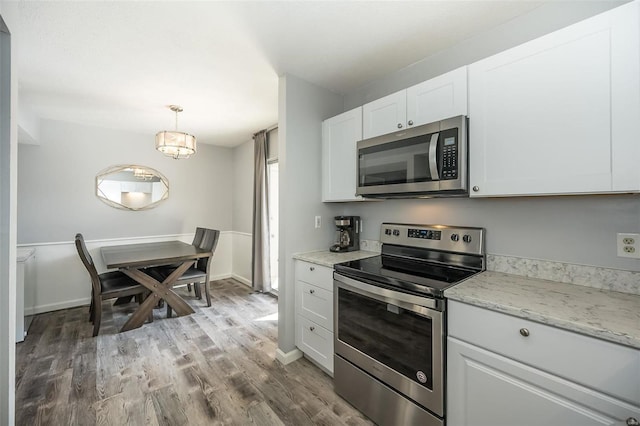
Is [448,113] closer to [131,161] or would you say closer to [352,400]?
[352,400]

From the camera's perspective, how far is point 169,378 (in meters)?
2.03

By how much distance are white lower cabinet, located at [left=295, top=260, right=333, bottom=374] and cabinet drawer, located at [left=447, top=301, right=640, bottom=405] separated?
91 cm

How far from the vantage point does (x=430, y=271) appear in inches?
66.4

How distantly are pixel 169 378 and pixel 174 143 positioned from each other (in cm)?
224

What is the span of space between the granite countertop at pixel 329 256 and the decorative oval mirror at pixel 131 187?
3.12 metres

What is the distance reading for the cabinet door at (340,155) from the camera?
85.4 inches

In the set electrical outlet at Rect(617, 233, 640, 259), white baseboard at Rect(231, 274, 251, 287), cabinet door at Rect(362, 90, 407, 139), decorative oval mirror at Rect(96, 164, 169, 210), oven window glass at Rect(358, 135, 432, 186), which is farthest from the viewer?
white baseboard at Rect(231, 274, 251, 287)

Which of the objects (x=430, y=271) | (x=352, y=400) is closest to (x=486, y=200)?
(x=430, y=271)

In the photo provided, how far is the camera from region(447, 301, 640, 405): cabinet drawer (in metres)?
0.88

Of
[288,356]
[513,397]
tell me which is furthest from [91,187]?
[513,397]

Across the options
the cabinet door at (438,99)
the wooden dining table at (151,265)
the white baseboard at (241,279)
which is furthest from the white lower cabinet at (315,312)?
the white baseboard at (241,279)

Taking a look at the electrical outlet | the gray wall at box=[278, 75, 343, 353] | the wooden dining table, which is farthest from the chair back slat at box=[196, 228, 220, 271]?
the electrical outlet

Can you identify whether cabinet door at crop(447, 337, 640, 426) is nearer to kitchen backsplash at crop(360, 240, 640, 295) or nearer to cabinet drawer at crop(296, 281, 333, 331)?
kitchen backsplash at crop(360, 240, 640, 295)

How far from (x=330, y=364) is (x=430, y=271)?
1001 mm
